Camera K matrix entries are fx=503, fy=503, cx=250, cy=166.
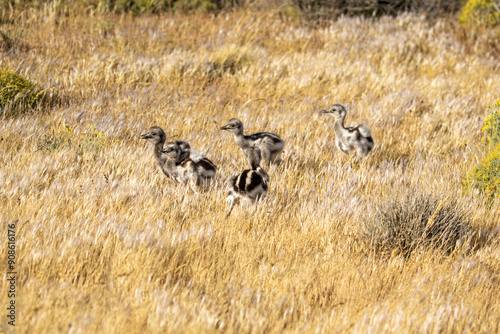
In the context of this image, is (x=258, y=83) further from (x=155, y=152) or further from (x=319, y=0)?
(x=319, y=0)

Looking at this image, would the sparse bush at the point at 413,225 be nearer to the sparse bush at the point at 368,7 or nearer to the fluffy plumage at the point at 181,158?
the fluffy plumage at the point at 181,158

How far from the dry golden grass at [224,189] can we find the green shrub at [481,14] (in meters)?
3.00

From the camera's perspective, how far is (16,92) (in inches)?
302

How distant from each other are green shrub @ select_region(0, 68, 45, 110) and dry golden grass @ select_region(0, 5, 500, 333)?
391mm

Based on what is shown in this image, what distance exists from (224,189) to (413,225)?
2115mm

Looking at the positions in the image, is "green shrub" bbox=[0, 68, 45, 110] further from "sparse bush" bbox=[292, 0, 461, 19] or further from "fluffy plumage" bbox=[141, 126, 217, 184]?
"sparse bush" bbox=[292, 0, 461, 19]

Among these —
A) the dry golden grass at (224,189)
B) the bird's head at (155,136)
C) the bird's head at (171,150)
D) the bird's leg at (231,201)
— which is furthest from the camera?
the bird's head at (155,136)

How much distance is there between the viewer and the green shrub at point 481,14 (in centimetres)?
1494

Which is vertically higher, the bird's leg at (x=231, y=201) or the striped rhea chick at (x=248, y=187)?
the striped rhea chick at (x=248, y=187)

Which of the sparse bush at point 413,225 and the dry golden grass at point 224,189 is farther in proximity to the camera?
Result: the sparse bush at point 413,225

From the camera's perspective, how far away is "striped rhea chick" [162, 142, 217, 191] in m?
5.65

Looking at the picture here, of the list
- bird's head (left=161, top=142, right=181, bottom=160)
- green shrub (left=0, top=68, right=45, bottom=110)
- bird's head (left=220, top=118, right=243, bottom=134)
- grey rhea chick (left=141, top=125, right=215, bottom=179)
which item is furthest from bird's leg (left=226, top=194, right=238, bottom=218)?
green shrub (left=0, top=68, right=45, bottom=110)

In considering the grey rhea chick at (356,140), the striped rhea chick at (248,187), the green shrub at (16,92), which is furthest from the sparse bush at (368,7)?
the striped rhea chick at (248,187)

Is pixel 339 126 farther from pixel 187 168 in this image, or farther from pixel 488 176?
pixel 187 168
